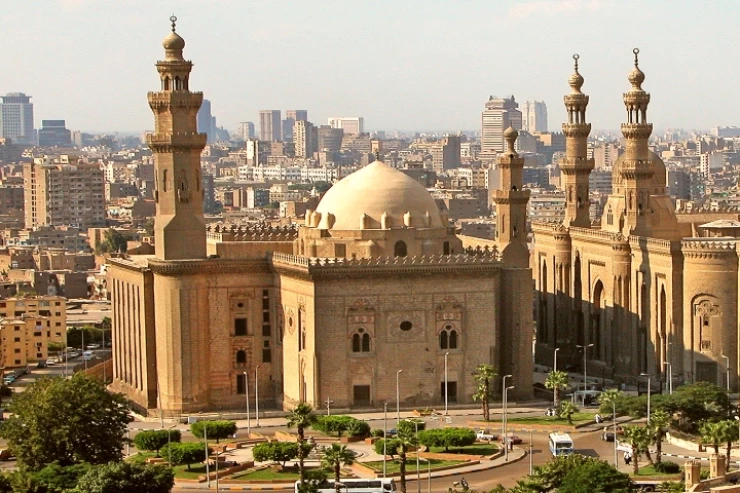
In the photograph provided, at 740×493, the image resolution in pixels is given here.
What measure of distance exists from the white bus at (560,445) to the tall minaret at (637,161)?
1827cm

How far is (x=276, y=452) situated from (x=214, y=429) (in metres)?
6.15

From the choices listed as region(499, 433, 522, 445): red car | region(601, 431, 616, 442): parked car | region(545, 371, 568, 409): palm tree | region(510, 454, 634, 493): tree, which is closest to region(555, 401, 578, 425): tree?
region(545, 371, 568, 409): palm tree

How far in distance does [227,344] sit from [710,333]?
58.9 ft

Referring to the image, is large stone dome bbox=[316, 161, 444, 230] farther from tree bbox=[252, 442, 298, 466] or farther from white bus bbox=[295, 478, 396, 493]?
white bus bbox=[295, 478, 396, 493]

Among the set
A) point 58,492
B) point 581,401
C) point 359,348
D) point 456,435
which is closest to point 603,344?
point 581,401

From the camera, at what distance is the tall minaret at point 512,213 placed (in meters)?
81.7

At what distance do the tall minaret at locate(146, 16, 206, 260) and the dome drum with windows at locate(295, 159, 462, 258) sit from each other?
4353mm

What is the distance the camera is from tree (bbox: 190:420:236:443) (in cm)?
7231

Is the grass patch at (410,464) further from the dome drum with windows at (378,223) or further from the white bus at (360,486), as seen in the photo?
the dome drum with windows at (378,223)

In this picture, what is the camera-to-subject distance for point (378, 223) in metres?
79.9

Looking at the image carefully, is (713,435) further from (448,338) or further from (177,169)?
(177,169)

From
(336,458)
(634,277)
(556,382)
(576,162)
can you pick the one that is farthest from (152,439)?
(576,162)

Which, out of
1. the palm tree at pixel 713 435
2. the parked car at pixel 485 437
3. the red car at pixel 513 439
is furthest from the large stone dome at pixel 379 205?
the palm tree at pixel 713 435

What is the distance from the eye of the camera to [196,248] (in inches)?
3152
